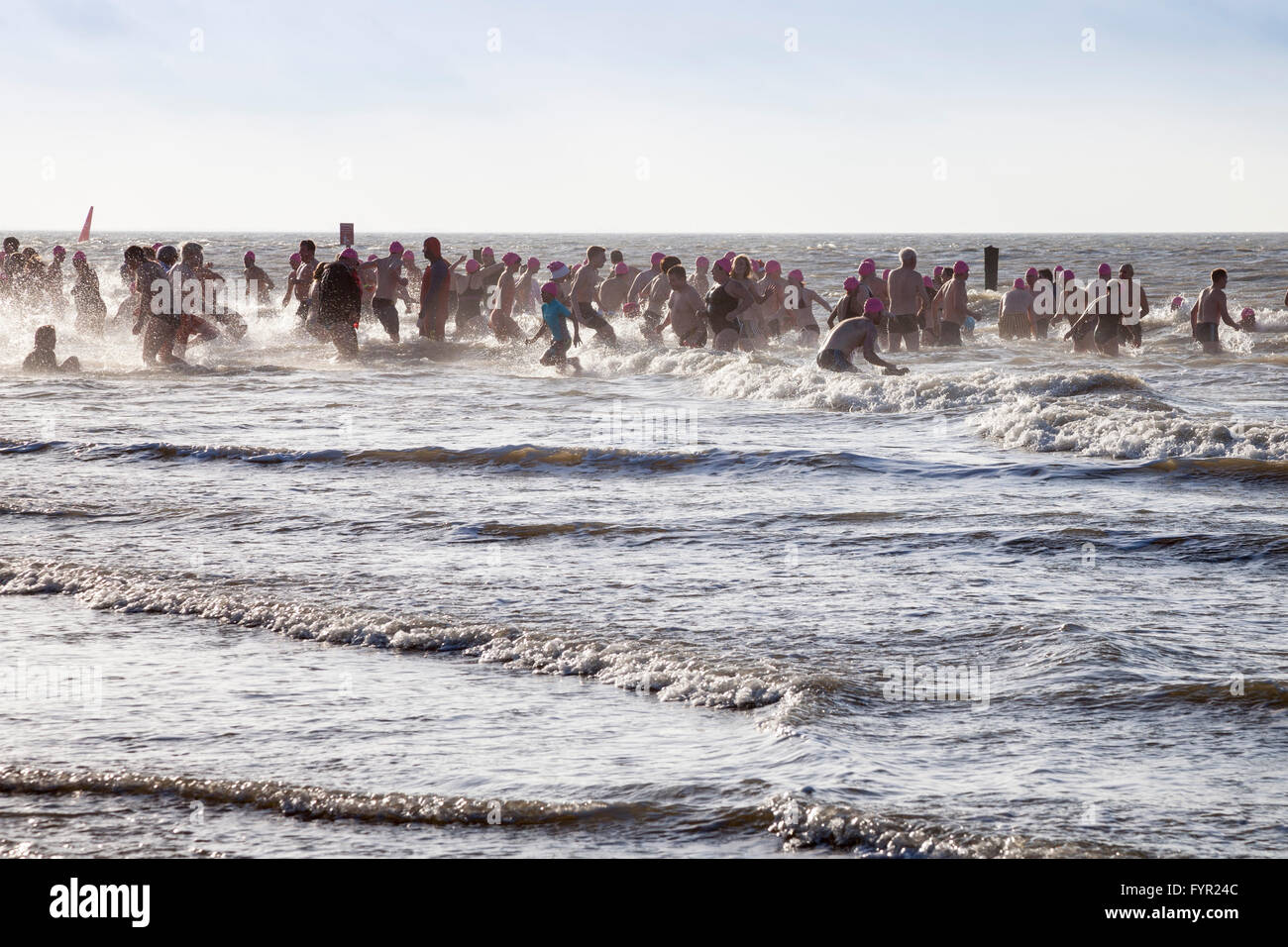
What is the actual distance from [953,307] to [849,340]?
6.58 meters

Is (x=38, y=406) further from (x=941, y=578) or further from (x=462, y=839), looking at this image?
(x=462, y=839)

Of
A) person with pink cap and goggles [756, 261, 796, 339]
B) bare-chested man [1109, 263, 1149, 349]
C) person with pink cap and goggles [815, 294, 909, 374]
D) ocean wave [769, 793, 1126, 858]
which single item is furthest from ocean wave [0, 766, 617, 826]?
person with pink cap and goggles [756, 261, 796, 339]

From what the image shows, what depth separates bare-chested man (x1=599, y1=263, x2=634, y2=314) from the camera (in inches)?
902

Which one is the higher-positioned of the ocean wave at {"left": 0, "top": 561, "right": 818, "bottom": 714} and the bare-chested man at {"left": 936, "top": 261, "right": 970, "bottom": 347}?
the bare-chested man at {"left": 936, "top": 261, "right": 970, "bottom": 347}

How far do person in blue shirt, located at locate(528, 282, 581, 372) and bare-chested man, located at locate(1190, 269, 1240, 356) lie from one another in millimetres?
9277

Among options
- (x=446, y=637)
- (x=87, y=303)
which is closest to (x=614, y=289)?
(x=87, y=303)

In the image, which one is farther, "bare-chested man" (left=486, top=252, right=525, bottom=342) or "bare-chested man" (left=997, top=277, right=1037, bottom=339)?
"bare-chested man" (left=997, top=277, right=1037, bottom=339)

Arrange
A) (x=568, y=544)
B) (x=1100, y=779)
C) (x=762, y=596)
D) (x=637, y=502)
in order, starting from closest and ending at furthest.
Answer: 1. (x=1100, y=779)
2. (x=762, y=596)
3. (x=568, y=544)
4. (x=637, y=502)

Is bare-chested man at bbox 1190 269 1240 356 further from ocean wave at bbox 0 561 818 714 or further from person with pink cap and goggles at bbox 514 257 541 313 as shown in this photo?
ocean wave at bbox 0 561 818 714

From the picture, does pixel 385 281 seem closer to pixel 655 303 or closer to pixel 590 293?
pixel 590 293

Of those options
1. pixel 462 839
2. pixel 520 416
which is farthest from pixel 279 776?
pixel 520 416

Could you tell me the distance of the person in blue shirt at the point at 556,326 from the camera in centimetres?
1777
